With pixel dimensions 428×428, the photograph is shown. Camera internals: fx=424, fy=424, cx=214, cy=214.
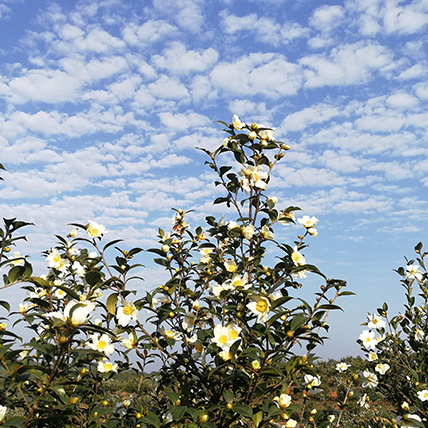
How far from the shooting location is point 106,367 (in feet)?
9.30

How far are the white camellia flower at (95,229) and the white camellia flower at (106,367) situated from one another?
0.85 meters

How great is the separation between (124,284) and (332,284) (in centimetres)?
130

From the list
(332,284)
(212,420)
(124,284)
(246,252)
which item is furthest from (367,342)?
(124,284)

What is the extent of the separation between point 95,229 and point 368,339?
2690 millimetres

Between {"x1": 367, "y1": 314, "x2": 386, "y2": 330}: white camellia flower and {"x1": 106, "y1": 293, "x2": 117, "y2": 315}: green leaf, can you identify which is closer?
{"x1": 106, "y1": 293, "x2": 117, "y2": 315}: green leaf

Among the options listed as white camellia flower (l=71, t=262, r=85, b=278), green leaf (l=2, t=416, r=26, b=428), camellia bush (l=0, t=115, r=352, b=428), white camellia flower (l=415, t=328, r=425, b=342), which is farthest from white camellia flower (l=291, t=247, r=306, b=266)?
white camellia flower (l=415, t=328, r=425, b=342)

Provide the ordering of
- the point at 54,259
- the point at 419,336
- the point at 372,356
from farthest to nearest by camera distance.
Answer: the point at 419,336
the point at 372,356
the point at 54,259

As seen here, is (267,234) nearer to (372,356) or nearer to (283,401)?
(283,401)

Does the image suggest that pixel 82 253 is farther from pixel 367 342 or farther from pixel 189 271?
pixel 367 342

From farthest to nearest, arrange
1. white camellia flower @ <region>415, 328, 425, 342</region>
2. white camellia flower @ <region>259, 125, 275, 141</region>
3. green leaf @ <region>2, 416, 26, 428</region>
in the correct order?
white camellia flower @ <region>415, 328, 425, 342</region> → white camellia flower @ <region>259, 125, 275, 141</region> → green leaf @ <region>2, 416, 26, 428</region>

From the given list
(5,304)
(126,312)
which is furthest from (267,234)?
(5,304)

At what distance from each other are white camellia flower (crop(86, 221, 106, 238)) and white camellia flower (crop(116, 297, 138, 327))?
639 millimetres

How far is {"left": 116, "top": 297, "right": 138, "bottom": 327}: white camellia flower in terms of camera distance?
2.39m

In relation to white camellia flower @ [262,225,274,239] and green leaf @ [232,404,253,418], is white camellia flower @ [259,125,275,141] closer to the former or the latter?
white camellia flower @ [262,225,274,239]
